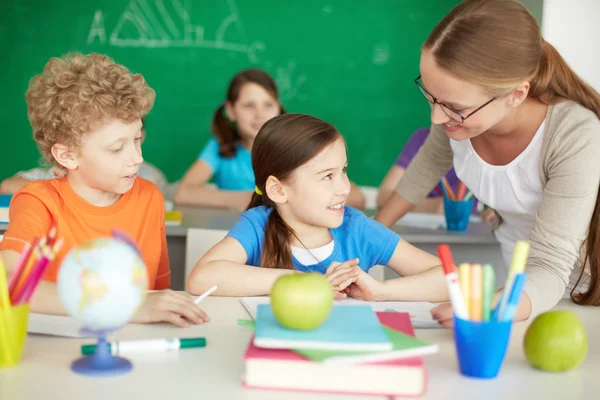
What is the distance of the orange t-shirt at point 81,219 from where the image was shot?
1577 millimetres

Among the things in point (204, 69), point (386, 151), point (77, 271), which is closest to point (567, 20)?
point (386, 151)

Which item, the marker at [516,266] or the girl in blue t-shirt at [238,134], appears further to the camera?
the girl in blue t-shirt at [238,134]

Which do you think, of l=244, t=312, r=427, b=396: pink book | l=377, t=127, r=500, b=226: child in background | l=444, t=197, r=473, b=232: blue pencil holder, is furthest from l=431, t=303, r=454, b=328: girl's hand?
l=377, t=127, r=500, b=226: child in background

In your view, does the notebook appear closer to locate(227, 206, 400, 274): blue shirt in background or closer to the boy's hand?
the boy's hand

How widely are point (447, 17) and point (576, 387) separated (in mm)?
823

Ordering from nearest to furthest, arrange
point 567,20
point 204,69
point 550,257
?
point 550,257, point 567,20, point 204,69

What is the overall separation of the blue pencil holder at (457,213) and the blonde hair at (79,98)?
4.60 feet

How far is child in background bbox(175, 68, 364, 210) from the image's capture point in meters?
3.50

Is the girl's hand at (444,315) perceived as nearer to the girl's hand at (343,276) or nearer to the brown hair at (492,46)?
the girl's hand at (343,276)

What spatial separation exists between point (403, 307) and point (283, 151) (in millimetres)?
532

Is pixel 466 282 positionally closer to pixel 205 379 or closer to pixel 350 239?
pixel 205 379

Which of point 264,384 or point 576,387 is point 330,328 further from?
point 576,387

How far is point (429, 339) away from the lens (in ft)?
3.92

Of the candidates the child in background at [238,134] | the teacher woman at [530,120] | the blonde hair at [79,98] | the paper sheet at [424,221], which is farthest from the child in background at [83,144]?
the child in background at [238,134]
